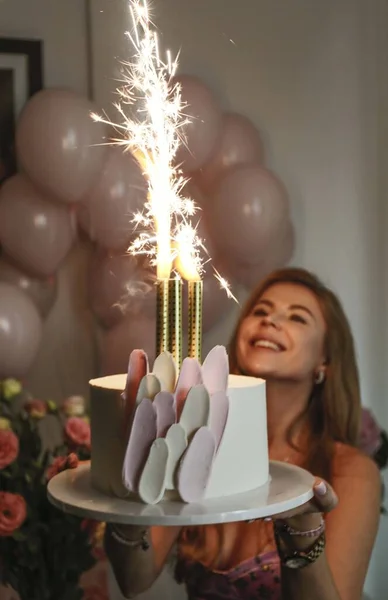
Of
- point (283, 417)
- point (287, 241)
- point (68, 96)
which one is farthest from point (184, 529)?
point (68, 96)

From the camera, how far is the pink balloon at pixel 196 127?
1704 mm

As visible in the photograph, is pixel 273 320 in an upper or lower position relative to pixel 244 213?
lower

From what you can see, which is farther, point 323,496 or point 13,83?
point 13,83

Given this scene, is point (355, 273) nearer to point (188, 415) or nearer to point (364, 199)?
point (364, 199)

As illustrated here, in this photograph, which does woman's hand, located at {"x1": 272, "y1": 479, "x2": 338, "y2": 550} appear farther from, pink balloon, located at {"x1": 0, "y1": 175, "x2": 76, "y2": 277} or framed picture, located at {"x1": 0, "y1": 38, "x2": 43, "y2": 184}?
framed picture, located at {"x1": 0, "y1": 38, "x2": 43, "y2": 184}

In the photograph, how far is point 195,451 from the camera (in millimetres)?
966

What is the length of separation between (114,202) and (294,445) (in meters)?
0.66

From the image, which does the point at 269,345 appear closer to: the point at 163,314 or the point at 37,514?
the point at 37,514

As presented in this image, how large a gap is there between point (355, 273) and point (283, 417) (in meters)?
0.39

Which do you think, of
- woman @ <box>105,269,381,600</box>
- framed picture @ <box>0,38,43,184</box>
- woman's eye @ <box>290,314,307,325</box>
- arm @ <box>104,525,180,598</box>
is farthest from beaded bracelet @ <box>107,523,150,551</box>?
framed picture @ <box>0,38,43,184</box>

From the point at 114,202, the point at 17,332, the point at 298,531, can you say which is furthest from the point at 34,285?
the point at 298,531

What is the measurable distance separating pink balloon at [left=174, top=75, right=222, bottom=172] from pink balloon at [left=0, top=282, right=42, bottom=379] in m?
0.45

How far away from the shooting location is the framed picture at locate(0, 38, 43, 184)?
165cm

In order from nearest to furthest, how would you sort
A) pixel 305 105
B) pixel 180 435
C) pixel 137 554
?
pixel 180 435 → pixel 137 554 → pixel 305 105
